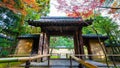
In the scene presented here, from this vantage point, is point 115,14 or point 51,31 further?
point 51,31

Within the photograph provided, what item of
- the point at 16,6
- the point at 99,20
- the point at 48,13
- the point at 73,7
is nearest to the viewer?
the point at 73,7

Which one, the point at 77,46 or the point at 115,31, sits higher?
the point at 115,31

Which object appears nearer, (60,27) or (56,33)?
(60,27)

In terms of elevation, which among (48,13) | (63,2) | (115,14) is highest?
(48,13)

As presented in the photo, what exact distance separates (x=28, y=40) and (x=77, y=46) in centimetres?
466

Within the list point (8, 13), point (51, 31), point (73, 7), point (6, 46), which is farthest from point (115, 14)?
point (6, 46)

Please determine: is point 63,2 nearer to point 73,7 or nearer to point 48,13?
point 73,7

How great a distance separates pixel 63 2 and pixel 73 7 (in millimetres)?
1040

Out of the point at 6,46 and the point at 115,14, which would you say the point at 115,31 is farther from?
the point at 6,46

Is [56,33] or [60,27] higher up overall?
[60,27]

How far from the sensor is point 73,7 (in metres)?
9.98

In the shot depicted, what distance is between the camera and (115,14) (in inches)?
415

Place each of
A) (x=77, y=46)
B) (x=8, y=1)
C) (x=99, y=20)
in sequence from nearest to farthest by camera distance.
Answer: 1. (x=77, y=46)
2. (x=8, y=1)
3. (x=99, y=20)

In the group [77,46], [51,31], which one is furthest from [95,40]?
[51,31]
